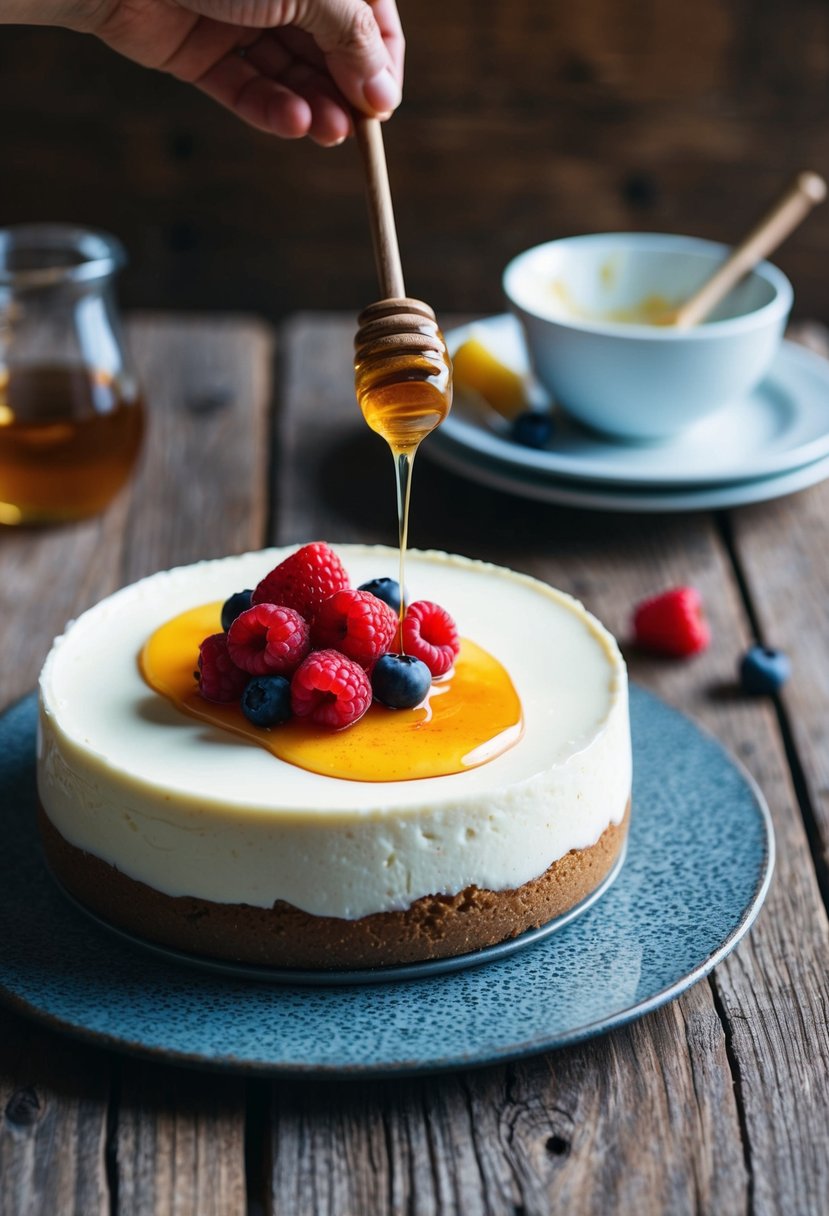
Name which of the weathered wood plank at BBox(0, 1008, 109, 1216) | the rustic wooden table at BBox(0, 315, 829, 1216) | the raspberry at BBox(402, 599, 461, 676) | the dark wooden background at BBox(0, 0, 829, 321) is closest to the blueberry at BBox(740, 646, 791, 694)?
the rustic wooden table at BBox(0, 315, 829, 1216)

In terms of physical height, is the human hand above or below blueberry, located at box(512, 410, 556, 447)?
above

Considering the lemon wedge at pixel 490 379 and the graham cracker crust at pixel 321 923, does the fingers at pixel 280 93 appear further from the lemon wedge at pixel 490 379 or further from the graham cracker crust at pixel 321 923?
the graham cracker crust at pixel 321 923

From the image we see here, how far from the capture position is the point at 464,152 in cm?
397

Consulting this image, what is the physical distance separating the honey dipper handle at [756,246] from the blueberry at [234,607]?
1332 mm

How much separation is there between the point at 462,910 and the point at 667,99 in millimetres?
3034

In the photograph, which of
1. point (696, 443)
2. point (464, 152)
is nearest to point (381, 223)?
point (696, 443)

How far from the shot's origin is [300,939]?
1.42 m

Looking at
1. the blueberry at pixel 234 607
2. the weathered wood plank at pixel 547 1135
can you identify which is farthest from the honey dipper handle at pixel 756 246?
the weathered wood plank at pixel 547 1135

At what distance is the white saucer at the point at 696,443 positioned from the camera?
2.41 metres

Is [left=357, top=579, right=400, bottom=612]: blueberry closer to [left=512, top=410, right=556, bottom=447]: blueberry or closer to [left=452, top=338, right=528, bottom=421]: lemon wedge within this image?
[left=512, top=410, right=556, bottom=447]: blueberry

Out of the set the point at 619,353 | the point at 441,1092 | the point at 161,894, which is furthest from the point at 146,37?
the point at 441,1092

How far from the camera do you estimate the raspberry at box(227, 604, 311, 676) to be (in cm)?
148

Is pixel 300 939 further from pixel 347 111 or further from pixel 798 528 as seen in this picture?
pixel 798 528

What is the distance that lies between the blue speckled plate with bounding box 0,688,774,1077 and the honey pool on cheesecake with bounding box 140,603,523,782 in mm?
207
